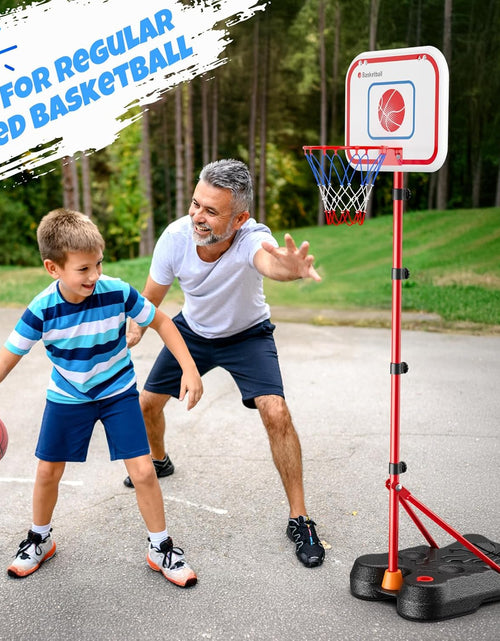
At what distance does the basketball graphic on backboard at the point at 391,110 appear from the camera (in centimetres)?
288

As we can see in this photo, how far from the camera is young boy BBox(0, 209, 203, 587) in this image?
2.93m

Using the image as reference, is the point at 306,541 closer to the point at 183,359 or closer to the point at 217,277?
the point at 183,359

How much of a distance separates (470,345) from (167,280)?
4.47 m

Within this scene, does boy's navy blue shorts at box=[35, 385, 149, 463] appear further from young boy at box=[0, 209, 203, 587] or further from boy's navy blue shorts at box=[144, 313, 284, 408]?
boy's navy blue shorts at box=[144, 313, 284, 408]

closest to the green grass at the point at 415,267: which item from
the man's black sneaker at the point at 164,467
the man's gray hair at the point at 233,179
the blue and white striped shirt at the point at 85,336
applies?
the man's black sneaker at the point at 164,467

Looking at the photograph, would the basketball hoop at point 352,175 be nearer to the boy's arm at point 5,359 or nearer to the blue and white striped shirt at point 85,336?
the blue and white striped shirt at point 85,336

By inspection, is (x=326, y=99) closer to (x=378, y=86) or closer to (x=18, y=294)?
(x=18, y=294)

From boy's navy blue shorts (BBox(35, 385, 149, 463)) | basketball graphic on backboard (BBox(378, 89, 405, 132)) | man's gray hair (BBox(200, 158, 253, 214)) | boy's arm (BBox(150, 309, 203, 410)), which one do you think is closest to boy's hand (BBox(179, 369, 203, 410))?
boy's arm (BBox(150, 309, 203, 410))

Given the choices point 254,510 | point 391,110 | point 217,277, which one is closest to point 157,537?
point 254,510

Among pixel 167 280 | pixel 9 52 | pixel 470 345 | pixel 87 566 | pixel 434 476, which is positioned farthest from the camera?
pixel 9 52

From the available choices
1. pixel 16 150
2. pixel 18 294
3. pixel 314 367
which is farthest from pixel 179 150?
pixel 314 367

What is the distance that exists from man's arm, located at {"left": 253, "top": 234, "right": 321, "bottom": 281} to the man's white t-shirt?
1.52 feet

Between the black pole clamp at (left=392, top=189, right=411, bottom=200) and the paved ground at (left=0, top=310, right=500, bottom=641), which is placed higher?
the black pole clamp at (left=392, top=189, right=411, bottom=200)

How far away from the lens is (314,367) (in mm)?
6590
